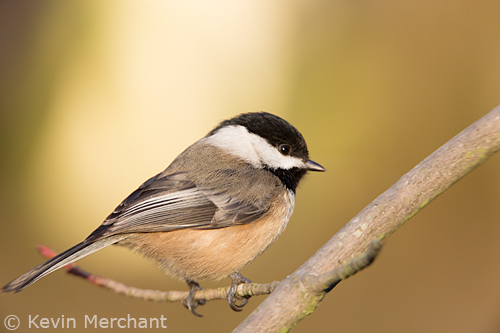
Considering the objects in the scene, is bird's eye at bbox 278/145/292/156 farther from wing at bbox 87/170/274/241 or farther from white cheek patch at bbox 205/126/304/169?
wing at bbox 87/170/274/241

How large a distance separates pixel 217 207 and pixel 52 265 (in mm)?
642

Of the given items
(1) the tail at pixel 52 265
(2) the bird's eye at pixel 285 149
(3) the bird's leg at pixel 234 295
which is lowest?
(3) the bird's leg at pixel 234 295

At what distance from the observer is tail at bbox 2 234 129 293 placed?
1.22m

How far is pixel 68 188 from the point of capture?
341 centimetres

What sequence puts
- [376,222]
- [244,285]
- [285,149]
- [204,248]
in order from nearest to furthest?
[376,222] → [244,285] → [204,248] → [285,149]

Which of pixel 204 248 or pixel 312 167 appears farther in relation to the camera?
pixel 312 167

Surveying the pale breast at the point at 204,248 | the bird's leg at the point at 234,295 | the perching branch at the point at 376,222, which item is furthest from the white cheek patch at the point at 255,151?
the perching branch at the point at 376,222

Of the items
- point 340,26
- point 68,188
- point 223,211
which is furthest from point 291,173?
point 68,188

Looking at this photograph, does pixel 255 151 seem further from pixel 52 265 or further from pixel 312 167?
pixel 52 265

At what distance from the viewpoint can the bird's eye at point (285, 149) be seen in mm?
1815

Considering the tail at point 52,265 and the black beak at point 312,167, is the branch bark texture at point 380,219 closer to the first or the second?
the tail at point 52,265

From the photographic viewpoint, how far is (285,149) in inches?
71.6

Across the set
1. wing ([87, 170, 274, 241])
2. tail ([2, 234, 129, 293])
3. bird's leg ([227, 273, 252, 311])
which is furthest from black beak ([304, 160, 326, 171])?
tail ([2, 234, 129, 293])

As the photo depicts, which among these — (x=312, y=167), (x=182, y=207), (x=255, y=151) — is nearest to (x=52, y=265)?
(x=182, y=207)
